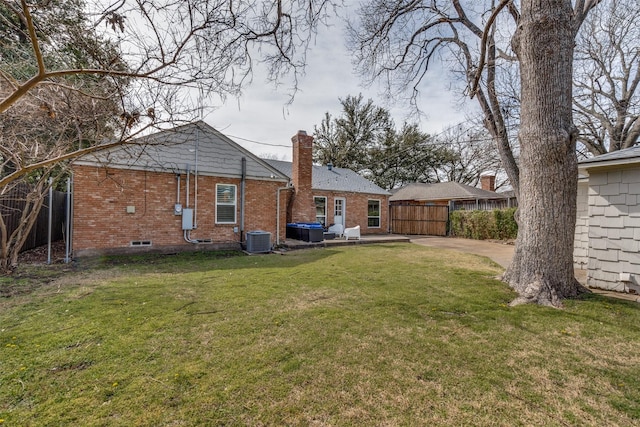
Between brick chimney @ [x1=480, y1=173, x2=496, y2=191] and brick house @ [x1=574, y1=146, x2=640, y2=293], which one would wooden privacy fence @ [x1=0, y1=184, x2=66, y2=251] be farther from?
brick chimney @ [x1=480, y1=173, x2=496, y2=191]

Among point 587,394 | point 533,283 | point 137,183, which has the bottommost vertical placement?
point 587,394

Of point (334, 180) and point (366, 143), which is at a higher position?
point (366, 143)

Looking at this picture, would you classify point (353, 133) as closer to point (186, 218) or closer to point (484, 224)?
point (484, 224)

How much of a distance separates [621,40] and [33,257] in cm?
2415

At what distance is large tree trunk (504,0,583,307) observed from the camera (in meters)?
4.69

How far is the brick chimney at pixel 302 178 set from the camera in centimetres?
1326

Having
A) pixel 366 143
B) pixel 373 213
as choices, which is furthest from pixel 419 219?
pixel 366 143

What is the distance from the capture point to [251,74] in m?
4.30

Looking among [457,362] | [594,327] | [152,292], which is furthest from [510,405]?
[152,292]

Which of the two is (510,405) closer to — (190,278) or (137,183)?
(190,278)

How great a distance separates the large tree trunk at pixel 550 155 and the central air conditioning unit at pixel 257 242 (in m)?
7.37

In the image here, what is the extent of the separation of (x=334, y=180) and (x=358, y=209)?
219 centimetres

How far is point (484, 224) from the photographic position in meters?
14.7

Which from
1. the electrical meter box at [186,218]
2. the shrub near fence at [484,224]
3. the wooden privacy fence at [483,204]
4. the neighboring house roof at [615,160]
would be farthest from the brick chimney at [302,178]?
the neighboring house roof at [615,160]
